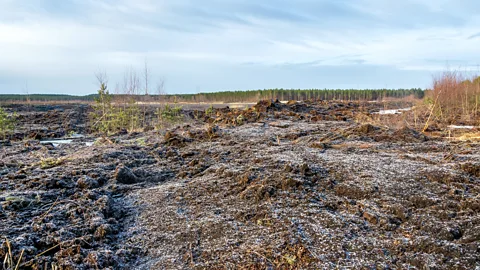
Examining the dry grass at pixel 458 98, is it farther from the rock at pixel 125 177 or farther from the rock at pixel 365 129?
the rock at pixel 125 177

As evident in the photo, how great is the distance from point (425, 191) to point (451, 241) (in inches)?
31.5

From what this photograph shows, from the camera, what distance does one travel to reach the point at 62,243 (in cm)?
232

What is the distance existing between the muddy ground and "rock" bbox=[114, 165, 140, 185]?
0.02m

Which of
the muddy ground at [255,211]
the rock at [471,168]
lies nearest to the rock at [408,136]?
the muddy ground at [255,211]

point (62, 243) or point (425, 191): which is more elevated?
point (425, 191)

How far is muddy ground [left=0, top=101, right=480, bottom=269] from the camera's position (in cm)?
213

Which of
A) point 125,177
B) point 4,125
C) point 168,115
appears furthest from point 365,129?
point 4,125

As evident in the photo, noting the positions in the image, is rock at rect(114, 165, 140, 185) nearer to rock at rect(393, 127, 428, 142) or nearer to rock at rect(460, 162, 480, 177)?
rock at rect(460, 162, 480, 177)

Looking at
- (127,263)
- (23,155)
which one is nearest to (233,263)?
(127,263)

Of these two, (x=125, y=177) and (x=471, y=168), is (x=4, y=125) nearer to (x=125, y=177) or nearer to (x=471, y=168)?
(x=125, y=177)

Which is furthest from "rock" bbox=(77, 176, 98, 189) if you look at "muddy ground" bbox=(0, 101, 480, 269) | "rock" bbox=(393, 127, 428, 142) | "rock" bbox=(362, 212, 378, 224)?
"rock" bbox=(393, 127, 428, 142)

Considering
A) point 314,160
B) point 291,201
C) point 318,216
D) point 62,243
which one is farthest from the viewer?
point 314,160

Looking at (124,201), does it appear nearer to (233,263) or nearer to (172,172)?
(172,172)

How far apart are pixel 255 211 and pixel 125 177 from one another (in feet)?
6.16
